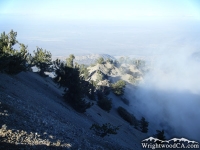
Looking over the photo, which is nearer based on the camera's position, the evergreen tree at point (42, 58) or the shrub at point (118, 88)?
the evergreen tree at point (42, 58)

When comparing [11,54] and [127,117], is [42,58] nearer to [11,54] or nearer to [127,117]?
[11,54]

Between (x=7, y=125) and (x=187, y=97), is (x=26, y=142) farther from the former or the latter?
(x=187, y=97)

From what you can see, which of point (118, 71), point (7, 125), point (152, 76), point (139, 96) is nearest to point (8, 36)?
point (7, 125)

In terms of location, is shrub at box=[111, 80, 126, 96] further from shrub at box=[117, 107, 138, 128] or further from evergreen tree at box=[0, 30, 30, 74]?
evergreen tree at box=[0, 30, 30, 74]

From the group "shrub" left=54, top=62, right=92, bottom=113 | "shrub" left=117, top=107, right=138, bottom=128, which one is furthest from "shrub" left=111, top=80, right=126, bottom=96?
"shrub" left=54, top=62, right=92, bottom=113

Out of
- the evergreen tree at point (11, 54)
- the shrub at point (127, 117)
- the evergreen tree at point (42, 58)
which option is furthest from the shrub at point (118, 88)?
the evergreen tree at point (11, 54)

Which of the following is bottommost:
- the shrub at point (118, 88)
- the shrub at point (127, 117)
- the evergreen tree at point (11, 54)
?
the shrub at point (127, 117)

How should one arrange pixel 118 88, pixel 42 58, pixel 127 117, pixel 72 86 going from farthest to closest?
pixel 118 88, pixel 127 117, pixel 42 58, pixel 72 86

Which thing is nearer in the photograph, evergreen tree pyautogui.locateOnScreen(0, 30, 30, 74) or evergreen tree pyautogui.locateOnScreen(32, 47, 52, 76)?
evergreen tree pyautogui.locateOnScreen(0, 30, 30, 74)

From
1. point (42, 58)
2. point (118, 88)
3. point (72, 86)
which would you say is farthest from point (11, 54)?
point (118, 88)

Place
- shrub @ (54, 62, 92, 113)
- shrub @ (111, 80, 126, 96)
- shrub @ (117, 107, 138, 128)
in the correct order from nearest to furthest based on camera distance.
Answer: shrub @ (54, 62, 92, 113), shrub @ (117, 107, 138, 128), shrub @ (111, 80, 126, 96)

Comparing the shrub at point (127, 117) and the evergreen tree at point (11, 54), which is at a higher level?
the evergreen tree at point (11, 54)

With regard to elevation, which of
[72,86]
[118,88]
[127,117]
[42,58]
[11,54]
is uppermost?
[42,58]

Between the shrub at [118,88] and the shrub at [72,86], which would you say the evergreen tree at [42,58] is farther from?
the shrub at [118,88]
